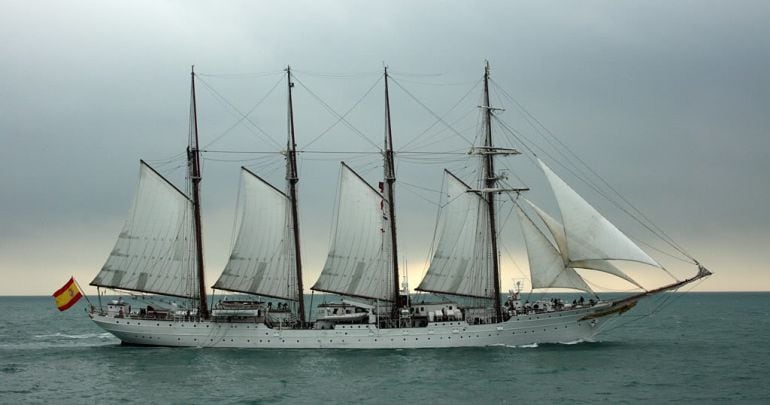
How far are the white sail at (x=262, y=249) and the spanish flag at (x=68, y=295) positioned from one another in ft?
35.1

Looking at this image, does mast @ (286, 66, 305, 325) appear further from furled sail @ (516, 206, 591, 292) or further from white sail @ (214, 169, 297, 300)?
furled sail @ (516, 206, 591, 292)

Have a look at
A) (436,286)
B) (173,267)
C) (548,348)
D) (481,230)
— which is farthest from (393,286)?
(173,267)

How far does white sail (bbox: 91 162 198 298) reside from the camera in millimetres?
63844

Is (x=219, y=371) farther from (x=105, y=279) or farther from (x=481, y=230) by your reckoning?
(x=481, y=230)

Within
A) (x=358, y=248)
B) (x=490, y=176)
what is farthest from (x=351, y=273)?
(x=490, y=176)

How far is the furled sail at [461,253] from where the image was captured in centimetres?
6306

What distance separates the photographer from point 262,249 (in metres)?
63.6

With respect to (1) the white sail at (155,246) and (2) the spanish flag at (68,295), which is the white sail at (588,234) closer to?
(1) the white sail at (155,246)

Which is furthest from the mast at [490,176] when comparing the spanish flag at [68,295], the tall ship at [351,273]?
the spanish flag at [68,295]

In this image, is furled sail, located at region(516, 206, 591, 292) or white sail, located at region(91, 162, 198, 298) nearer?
furled sail, located at region(516, 206, 591, 292)

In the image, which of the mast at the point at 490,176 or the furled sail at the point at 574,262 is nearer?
the furled sail at the point at 574,262

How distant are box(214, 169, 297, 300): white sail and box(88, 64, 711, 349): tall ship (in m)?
A: 0.07

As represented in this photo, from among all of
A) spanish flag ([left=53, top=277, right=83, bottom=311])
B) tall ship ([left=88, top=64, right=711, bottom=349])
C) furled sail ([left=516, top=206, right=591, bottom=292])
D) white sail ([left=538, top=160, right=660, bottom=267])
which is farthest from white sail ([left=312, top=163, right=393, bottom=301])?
spanish flag ([left=53, top=277, right=83, bottom=311])

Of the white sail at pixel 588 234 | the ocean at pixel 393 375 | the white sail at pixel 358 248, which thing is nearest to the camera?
the ocean at pixel 393 375
